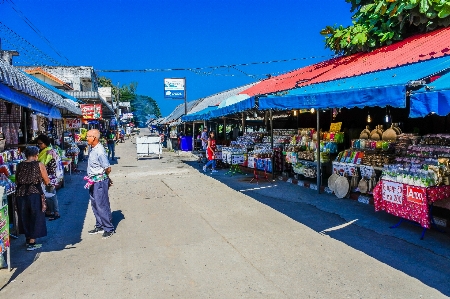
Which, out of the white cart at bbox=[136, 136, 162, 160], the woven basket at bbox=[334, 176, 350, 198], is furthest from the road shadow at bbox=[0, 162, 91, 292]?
the white cart at bbox=[136, 136, 162, 160]

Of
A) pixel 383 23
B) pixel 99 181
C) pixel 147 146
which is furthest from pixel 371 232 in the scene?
pixel 147 146

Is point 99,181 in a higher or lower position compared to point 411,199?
higher

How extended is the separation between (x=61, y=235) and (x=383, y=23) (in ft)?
31.0

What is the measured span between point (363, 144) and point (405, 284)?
208 inches

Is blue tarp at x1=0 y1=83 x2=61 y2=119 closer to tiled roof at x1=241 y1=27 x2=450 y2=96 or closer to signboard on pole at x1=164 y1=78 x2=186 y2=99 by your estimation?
tiled roof at x1=241 y1=27 x2=450 y2=96

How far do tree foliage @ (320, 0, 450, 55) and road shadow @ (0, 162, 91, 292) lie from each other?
864 centimetres

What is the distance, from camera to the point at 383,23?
32.3 ft

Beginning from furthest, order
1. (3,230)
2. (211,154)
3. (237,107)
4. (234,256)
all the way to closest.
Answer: (211,154)
(237,107)
(234,256)
(3,230)

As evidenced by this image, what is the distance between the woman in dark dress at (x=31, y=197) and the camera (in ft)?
18.8

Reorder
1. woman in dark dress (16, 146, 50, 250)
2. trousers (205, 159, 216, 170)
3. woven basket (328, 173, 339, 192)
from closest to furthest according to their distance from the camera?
woman in dark dress (16, 146, 50, 250), woven basket (328, 173, 339, 192), trousers (205, 159, 216, 170)

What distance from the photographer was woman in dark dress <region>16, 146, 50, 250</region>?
5738 mm

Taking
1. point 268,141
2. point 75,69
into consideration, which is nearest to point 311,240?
point 268,141

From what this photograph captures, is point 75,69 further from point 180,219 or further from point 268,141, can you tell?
point 180,219

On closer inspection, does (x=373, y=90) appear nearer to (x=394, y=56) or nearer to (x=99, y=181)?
(x=394, y=56)
